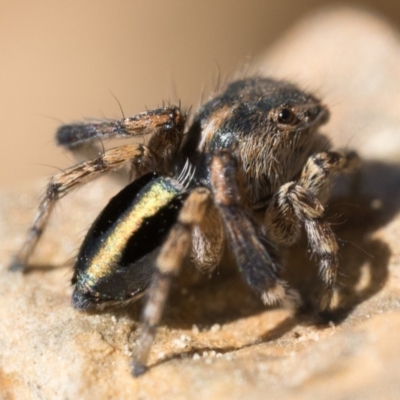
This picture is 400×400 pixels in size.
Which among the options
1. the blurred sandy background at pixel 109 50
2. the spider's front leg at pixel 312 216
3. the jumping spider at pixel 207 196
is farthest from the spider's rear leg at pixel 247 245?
the blurred sandy background at pixel 109 50

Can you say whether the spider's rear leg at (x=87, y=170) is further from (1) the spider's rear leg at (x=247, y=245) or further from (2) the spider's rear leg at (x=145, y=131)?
(1) the spider's rear leg at (x=247, y=245)

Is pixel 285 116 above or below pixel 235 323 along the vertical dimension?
above

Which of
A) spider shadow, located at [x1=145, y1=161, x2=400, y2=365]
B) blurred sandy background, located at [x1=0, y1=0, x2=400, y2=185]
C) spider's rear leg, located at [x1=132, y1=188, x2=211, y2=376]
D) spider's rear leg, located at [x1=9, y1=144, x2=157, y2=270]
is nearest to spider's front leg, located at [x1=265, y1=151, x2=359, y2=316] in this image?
spider shadow, located at [x1=145, y1=161, x2=400, y2=365]

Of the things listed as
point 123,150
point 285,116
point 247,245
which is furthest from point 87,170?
point 285,116

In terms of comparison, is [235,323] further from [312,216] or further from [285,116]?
[285,116]

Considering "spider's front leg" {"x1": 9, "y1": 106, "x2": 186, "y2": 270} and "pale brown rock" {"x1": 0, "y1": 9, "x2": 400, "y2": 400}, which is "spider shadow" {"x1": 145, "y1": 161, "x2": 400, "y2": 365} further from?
"spider's front leg" {"x1": 9, "y1": 106, "x2": 186, "y2": 270}

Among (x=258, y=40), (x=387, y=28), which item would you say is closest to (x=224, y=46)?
(x=258, y=40)
